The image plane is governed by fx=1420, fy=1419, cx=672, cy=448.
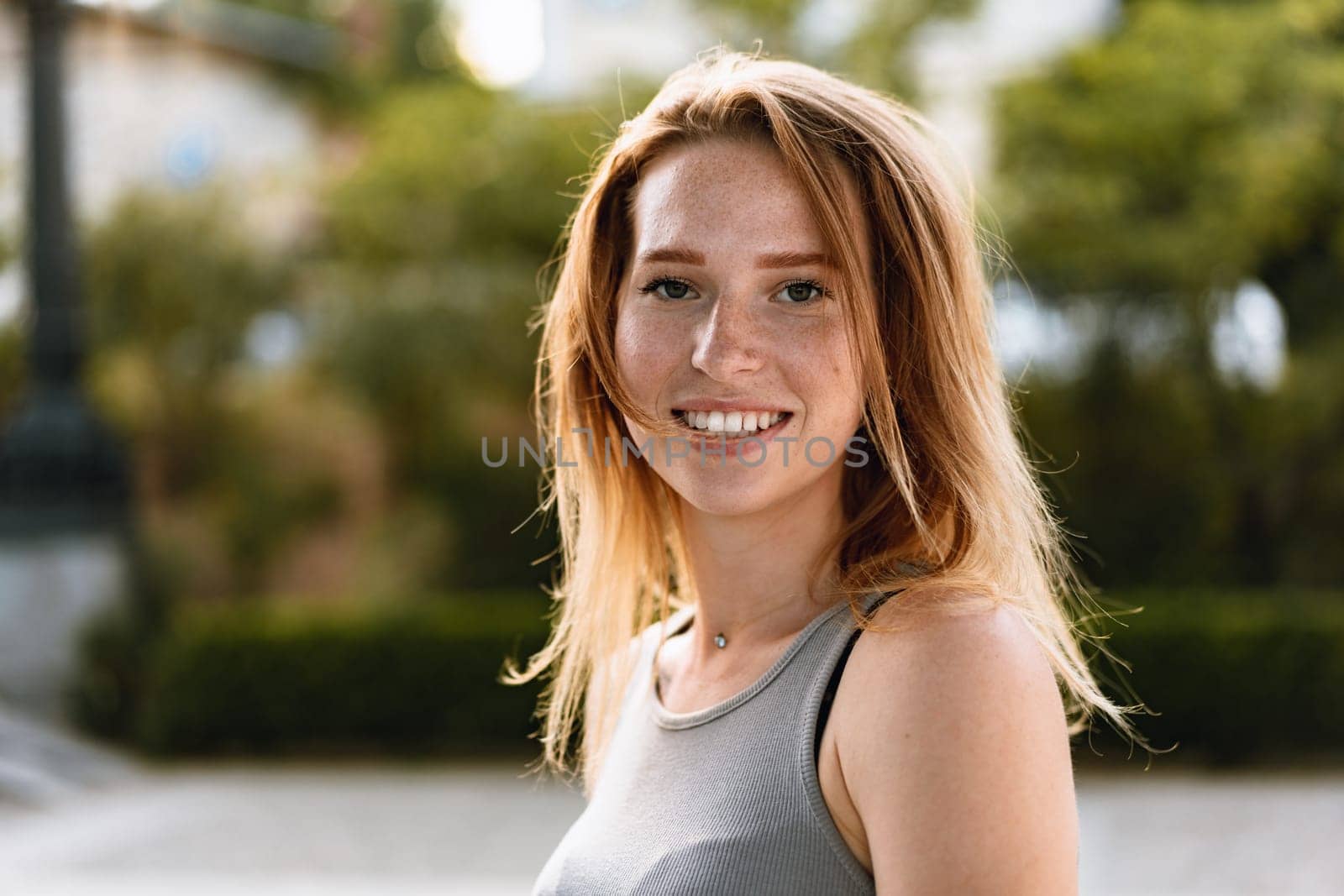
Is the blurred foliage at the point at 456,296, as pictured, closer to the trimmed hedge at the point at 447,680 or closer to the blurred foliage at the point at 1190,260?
the trimmed hedge at the point at 447,680

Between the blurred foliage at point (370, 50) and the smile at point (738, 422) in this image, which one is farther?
the blurred foliage at point (370, 50)

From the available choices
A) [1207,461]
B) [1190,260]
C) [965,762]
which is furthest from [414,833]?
[1190,260]

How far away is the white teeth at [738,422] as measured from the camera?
1186mm

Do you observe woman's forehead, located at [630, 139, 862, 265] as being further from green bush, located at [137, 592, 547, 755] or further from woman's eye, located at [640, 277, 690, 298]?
green bush, located at [137, 592, 547, 755]

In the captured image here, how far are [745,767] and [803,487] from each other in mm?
268

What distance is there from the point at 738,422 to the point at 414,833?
16.1 feet

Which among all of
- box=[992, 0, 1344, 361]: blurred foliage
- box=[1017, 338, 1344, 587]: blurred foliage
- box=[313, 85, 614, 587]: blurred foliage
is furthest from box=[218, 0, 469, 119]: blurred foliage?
box=[1017, 338, 1344, 587]: blurred foliage

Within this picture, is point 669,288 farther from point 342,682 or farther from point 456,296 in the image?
point 456,296

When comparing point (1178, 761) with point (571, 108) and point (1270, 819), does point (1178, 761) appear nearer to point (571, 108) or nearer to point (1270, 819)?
point (1270, 819)

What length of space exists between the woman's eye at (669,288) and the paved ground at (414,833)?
13.0ft

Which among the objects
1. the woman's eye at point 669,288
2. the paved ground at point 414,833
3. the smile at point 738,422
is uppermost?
the woman's eye at point 669,288

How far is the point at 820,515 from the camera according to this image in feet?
4.17

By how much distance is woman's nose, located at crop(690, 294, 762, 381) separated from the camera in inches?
46.2

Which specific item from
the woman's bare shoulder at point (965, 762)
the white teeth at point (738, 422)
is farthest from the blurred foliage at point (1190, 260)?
the woman's bare shoulder at point (965, 762)
